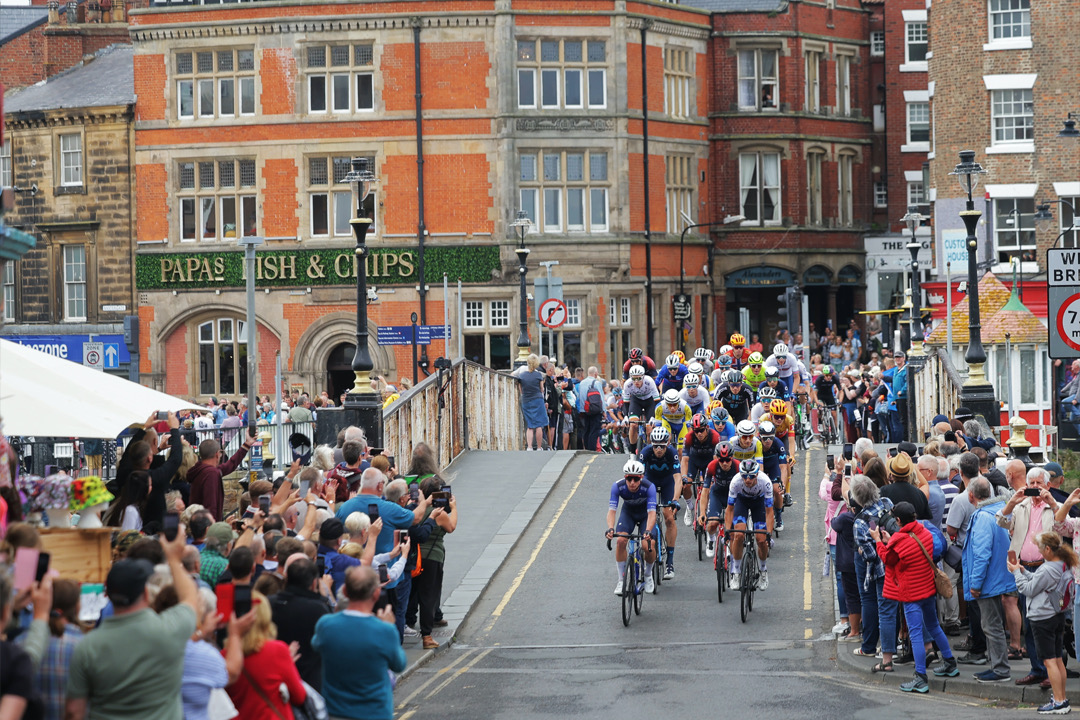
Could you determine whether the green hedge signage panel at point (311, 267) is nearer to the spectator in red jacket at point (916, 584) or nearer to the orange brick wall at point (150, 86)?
the orange brick wall at point (150, 86)

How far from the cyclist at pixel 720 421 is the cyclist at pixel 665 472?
2155mm

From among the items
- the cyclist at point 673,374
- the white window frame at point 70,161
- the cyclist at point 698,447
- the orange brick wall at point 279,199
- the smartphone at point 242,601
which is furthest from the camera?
the white window frame at point 70,161

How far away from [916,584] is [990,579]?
631 millimetres

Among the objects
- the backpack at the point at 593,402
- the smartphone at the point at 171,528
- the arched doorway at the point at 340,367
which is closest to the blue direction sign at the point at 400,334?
the backpack at the point at 593,402

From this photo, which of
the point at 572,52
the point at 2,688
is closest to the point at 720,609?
the point at 2,688

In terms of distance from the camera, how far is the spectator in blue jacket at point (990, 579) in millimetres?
13266

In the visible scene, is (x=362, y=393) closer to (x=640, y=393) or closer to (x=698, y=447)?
(x=640, y=393)

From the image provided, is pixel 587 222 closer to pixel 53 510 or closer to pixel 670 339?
pixel 670 339

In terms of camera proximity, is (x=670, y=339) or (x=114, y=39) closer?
(x=670, y=339)

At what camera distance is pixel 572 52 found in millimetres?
43375

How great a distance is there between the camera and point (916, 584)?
13305 millimetres

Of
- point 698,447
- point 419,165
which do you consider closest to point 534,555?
point 698,447

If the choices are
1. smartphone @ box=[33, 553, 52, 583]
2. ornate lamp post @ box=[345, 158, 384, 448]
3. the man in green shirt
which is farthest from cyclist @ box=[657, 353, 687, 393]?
the man in green shirt

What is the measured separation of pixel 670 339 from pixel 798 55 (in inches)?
433
